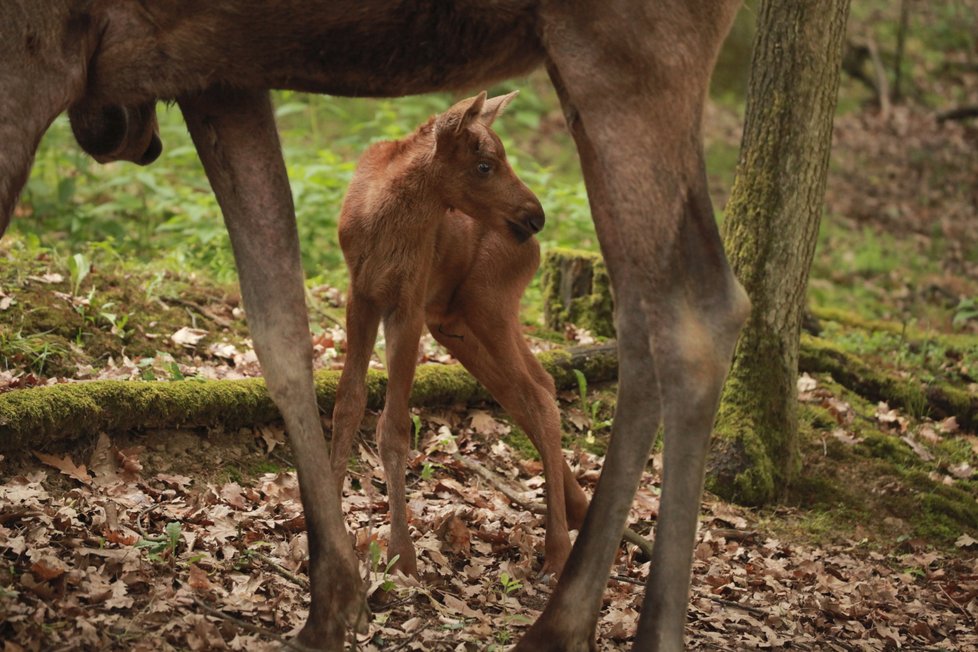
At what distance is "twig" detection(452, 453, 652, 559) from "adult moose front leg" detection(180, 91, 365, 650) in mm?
2068

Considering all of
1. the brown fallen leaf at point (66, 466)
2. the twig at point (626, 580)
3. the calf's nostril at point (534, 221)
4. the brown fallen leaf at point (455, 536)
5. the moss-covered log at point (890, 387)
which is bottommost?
the twig at point (626, 580)

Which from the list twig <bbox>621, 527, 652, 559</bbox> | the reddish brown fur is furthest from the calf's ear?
twig <bbox>621, 527, 652, 559</bbox>

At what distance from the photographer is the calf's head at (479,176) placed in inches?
211

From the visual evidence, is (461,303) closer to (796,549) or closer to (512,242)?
(512,242)

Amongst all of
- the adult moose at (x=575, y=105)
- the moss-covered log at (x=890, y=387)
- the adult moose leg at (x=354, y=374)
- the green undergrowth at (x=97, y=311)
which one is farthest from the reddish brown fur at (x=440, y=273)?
the moss-covered log at (x=890, y=387)

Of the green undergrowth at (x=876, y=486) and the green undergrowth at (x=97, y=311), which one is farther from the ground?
the green undergrowth at (x=97, y=311)

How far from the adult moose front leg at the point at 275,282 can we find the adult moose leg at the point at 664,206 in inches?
46.0

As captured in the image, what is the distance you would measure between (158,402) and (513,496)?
1993 millimetres

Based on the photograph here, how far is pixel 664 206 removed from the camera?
3.57 metres

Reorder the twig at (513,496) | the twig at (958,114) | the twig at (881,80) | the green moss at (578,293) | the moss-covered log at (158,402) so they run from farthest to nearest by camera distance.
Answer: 1. the twig at (881,80)
2. the twig at (958,114)
3. the green moss at (578,293)
4. the twig at (513,496)
5. the moss-covered log at (158,402)

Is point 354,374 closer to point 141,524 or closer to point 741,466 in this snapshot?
point 141,524

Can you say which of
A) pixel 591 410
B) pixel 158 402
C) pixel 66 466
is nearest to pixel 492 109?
pixel 158 402

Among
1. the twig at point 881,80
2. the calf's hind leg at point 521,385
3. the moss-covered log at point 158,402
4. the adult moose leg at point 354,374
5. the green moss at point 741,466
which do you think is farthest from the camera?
the twig at point 881,80

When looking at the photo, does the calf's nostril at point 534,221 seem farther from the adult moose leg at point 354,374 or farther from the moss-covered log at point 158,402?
the moss-covered log at point 158,402
